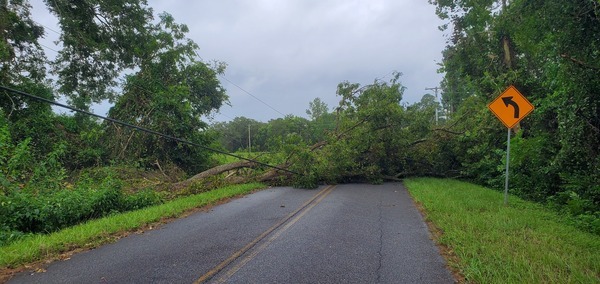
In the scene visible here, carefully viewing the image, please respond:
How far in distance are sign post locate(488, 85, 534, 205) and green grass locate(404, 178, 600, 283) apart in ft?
5.93

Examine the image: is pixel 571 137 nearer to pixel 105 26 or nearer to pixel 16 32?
pixel 105 26

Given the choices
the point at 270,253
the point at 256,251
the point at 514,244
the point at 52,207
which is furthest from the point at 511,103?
the point at 52,207

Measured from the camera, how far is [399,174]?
18031 millimetres

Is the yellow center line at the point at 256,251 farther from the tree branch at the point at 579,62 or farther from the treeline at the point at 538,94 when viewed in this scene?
the tree branch at the point at 579,62

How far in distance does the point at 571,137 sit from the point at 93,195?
450 inches

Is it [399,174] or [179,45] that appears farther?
[179,45]

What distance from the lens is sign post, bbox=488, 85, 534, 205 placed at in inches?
363

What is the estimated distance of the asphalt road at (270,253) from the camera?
440 centimetres

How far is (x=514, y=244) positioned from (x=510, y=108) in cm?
523

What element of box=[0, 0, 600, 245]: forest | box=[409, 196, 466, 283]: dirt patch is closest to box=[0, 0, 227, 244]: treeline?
box=[0, 0, 600, 245]: forest

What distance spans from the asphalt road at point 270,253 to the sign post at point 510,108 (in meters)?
3.42

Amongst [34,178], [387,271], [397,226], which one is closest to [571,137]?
[397,226]

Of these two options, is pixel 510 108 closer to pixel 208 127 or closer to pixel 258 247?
pixel 258 247

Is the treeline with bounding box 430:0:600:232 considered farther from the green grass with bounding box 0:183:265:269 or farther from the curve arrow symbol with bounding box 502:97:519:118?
the green grass with bounding box 0:183:265:269
